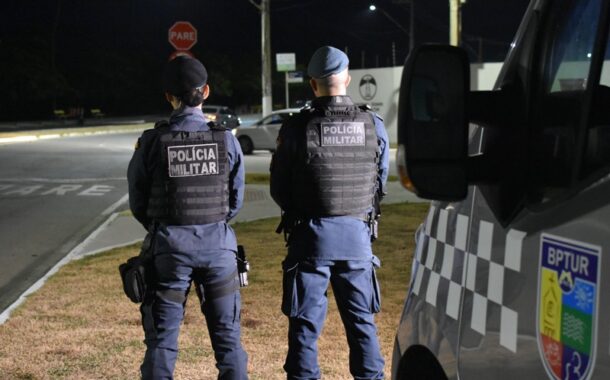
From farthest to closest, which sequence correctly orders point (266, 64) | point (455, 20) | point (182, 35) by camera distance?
1. point (266, 64)
2. point (455, 20)
3. point (182, 35)

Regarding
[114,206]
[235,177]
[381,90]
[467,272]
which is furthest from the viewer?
[381,90]

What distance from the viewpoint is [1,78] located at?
5875 centimetres

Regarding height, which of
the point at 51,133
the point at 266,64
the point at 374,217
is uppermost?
the point at 266,64

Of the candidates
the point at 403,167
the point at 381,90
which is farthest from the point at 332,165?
the point at 381,90

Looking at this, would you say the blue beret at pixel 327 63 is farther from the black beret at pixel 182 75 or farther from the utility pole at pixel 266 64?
the utility pole at pixel 266 64

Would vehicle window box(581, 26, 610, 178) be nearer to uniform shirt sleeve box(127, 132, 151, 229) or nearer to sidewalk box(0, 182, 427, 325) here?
uniform shirt sleeve box(127, 132, 151, 229)

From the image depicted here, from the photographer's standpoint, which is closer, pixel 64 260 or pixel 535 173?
pixel 535 173

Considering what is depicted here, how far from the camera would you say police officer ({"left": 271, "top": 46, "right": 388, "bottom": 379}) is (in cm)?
387

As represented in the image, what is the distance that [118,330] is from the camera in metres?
6.08

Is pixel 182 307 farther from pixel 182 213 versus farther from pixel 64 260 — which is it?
pixel 64 260

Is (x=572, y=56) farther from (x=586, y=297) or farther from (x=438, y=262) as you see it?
(x=438, y=262)

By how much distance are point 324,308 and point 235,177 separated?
0.77 meters

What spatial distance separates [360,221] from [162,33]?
9236 centimetres

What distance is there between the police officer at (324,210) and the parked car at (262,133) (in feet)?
68.1
